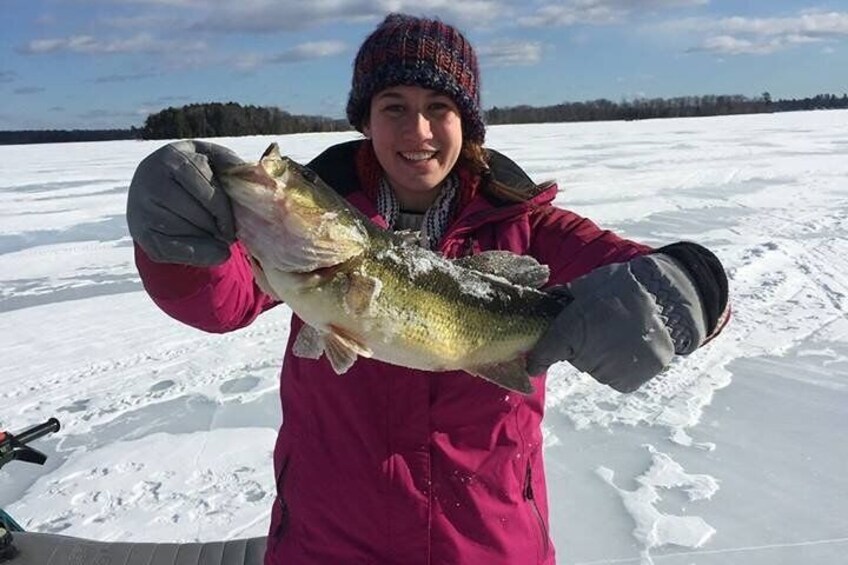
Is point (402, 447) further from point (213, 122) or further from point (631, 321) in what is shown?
point (213, 122)

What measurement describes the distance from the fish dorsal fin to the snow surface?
188cm

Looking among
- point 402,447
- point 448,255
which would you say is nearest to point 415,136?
point 448,255

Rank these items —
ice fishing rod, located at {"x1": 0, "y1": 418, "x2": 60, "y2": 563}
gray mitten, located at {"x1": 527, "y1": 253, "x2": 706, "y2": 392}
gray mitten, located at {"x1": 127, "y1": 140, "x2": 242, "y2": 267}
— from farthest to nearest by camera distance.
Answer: ice fishing rod, located at {"x1": 0, "y1": 418, "x2": 60, "y2": 563} → gray mitten, located at {"x1": 527, "y1": 253, "x2": 706, "y2": 392} → gray mitten, located at {"x1": 127, "y1": 140, "x2": 242, "y2": 267}

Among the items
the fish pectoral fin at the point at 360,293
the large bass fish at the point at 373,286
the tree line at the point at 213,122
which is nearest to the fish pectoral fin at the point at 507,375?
the large bass fish at the point at 373,286

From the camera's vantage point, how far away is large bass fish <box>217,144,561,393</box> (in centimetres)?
182

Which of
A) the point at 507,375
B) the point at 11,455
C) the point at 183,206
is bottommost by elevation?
the point at 11,455

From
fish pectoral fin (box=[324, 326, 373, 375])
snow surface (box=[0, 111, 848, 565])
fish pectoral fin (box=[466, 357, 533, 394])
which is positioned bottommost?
snow surface (box=[0, 111, 848, 565])

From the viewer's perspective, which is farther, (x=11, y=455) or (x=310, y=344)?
(x=11, y=455)

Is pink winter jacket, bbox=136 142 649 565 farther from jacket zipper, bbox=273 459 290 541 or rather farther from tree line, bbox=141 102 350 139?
tree line, bbox=141 102 350 139

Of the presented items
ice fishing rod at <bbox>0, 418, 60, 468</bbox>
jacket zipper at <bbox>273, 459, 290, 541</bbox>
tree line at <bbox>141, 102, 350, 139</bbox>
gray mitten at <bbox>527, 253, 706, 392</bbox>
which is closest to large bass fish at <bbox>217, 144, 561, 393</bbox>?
gray mitten at <bbox>527, 253, 706, 392</bbox>

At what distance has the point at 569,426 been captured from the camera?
473cm

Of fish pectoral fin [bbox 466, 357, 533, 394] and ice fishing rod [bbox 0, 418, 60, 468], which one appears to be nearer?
fish pectoral fin [bbox 466, 357, 533, 394]

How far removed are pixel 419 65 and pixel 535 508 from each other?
1372mm

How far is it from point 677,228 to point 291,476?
31.9 feet
